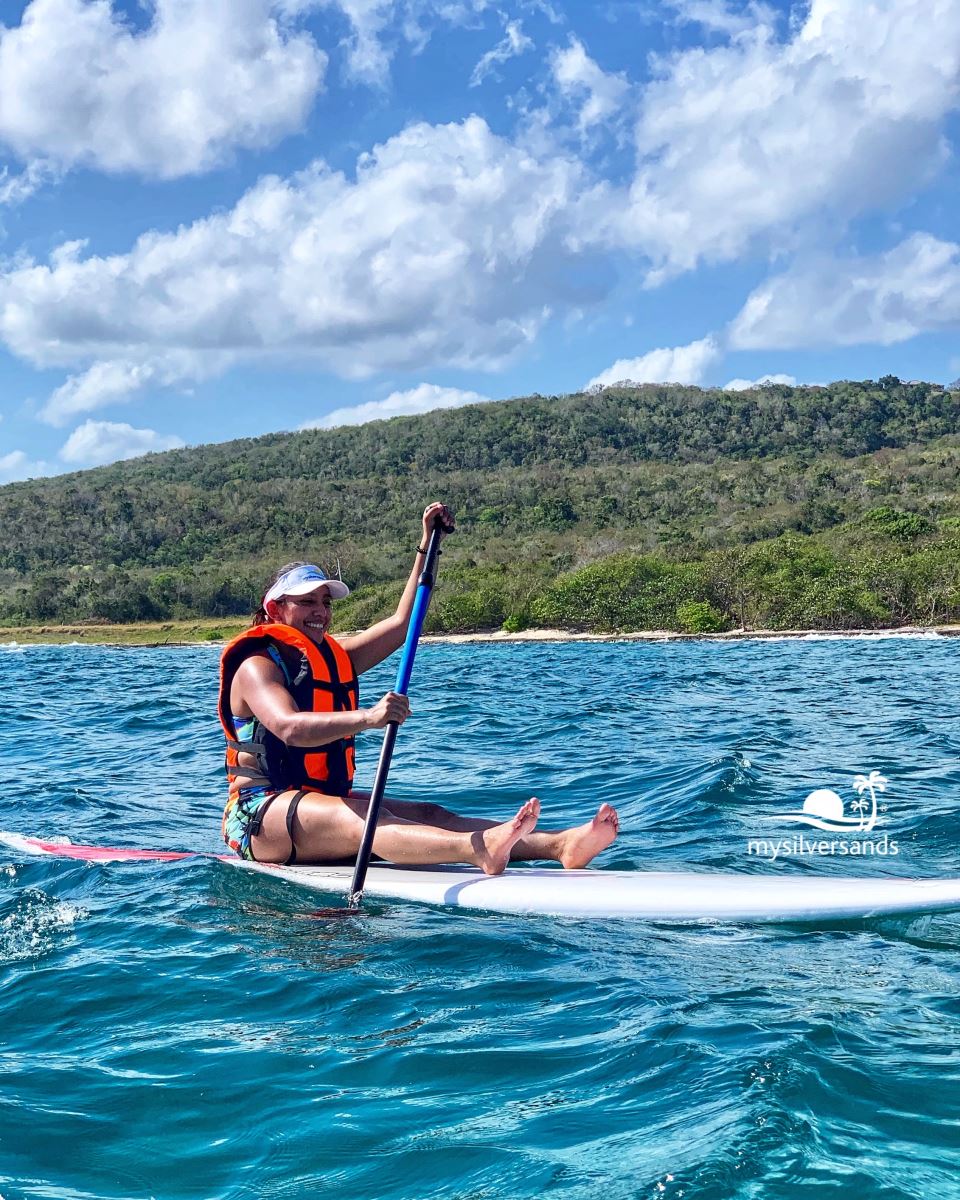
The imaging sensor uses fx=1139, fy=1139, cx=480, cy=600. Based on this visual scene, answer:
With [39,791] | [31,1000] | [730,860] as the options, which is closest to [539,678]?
[39,791]

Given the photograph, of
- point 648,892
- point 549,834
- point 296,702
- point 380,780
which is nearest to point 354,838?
point 380,780

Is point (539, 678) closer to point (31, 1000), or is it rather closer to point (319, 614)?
point (319, 614)

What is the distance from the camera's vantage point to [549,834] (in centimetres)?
572

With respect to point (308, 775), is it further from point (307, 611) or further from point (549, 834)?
point (549, 834)

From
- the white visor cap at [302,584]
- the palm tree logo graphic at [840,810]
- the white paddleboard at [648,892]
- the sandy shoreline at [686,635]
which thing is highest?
the white visor cap at [302,584]

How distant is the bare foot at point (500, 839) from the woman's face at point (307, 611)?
4.45 feet

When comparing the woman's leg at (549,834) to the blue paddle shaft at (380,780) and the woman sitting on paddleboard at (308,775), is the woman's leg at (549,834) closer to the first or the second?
the woman sitting on paddleboard at (308,775)

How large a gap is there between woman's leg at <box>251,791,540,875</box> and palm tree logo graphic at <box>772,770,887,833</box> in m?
2.58

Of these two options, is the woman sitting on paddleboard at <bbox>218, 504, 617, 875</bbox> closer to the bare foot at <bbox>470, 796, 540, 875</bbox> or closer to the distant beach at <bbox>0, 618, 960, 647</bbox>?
the bare foot at <bbox>470, 796, 540, 875</bbox>

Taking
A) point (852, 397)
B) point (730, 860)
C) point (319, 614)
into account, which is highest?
point (852, 397)

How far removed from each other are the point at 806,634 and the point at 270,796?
91.1 ft

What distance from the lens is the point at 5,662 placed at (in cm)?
3356

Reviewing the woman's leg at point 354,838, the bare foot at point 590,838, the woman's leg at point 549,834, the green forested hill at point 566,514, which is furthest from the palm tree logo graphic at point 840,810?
the green forested hill at point 566,514

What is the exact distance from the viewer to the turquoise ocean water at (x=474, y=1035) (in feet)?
9.27
